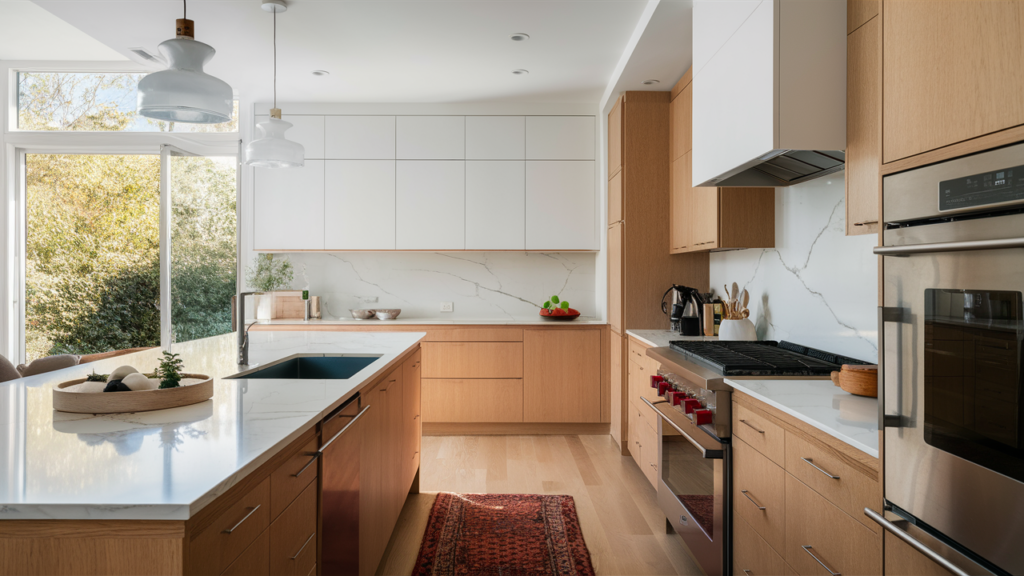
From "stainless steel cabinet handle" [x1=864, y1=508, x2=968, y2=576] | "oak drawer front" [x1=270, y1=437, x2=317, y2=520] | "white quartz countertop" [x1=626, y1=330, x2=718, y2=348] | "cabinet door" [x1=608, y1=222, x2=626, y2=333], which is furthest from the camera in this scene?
"cabinet door" [x1=608, y1=222, x2=626, y2=333]

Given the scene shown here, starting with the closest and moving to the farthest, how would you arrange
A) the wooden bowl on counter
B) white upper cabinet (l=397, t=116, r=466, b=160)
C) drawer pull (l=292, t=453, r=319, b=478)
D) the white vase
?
drawer pull (l=292, t=453, r=319, b=478) → the wooden bowl on counter → the white vase → white upper cabinet (l=397, t=116, r=466, b=160)

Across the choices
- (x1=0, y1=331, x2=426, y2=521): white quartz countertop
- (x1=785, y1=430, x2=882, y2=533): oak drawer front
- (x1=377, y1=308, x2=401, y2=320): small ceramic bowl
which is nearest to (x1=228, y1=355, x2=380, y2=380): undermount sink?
(x1=0, y1=331, x2=426, y2=521): white quartz countertop

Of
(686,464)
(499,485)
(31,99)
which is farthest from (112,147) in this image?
(686,464)

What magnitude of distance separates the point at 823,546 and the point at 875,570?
206mm

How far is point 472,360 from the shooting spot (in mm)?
4430

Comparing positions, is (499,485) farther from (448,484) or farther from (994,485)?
(994,485)

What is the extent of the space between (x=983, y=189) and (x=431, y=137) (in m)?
4.18

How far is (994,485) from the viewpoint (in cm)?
93

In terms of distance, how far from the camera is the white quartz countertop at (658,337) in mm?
3201

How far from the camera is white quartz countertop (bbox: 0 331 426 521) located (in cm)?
87

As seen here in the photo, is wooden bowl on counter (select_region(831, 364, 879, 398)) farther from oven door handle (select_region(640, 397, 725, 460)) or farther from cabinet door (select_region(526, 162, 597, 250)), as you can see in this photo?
cabinet door (select_region(526, 162, 597, 250))

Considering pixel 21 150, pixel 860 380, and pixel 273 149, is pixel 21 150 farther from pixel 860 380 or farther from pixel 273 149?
pixel 860 380

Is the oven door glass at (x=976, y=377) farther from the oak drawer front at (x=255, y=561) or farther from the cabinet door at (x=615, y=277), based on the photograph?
the cabinet door at (x=615, y=277)

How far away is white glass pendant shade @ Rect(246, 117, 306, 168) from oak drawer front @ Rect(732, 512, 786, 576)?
8.26 feet
